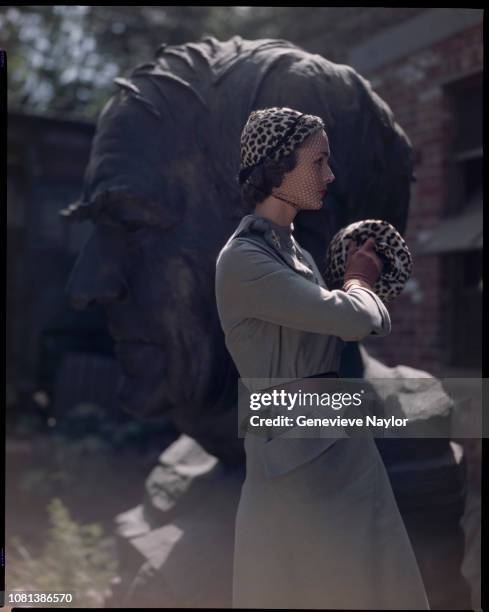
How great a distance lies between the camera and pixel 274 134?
88.0 inches

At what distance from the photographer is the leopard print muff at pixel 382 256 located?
2311 millimetres

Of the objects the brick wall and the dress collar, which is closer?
the dress collar

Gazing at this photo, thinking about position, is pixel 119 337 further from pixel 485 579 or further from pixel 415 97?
pixel 415 97

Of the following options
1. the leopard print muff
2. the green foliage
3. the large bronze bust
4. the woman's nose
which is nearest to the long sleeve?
the leopard print muff

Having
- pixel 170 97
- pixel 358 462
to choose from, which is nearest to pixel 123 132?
pixel 170 97

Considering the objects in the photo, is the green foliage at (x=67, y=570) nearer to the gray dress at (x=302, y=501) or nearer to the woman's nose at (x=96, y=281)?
the woman's nose at (x=96, y=281)

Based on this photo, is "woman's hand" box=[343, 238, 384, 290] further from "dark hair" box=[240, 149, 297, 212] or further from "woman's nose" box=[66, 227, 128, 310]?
"woman's nose" box=[66, 227, 128, 310]

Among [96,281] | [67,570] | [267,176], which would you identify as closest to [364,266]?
[267,176]

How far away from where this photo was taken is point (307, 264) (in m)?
2.31

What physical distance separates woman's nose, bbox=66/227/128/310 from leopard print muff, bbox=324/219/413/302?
1.03 metres

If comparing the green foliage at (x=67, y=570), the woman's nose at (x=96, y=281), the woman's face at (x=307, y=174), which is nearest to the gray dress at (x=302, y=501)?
the woman's face at (x=307, y=174)

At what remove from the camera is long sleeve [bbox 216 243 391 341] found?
2037mm

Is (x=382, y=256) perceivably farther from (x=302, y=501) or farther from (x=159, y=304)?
(x=159, y=304)

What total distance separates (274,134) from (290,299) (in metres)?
0.48
